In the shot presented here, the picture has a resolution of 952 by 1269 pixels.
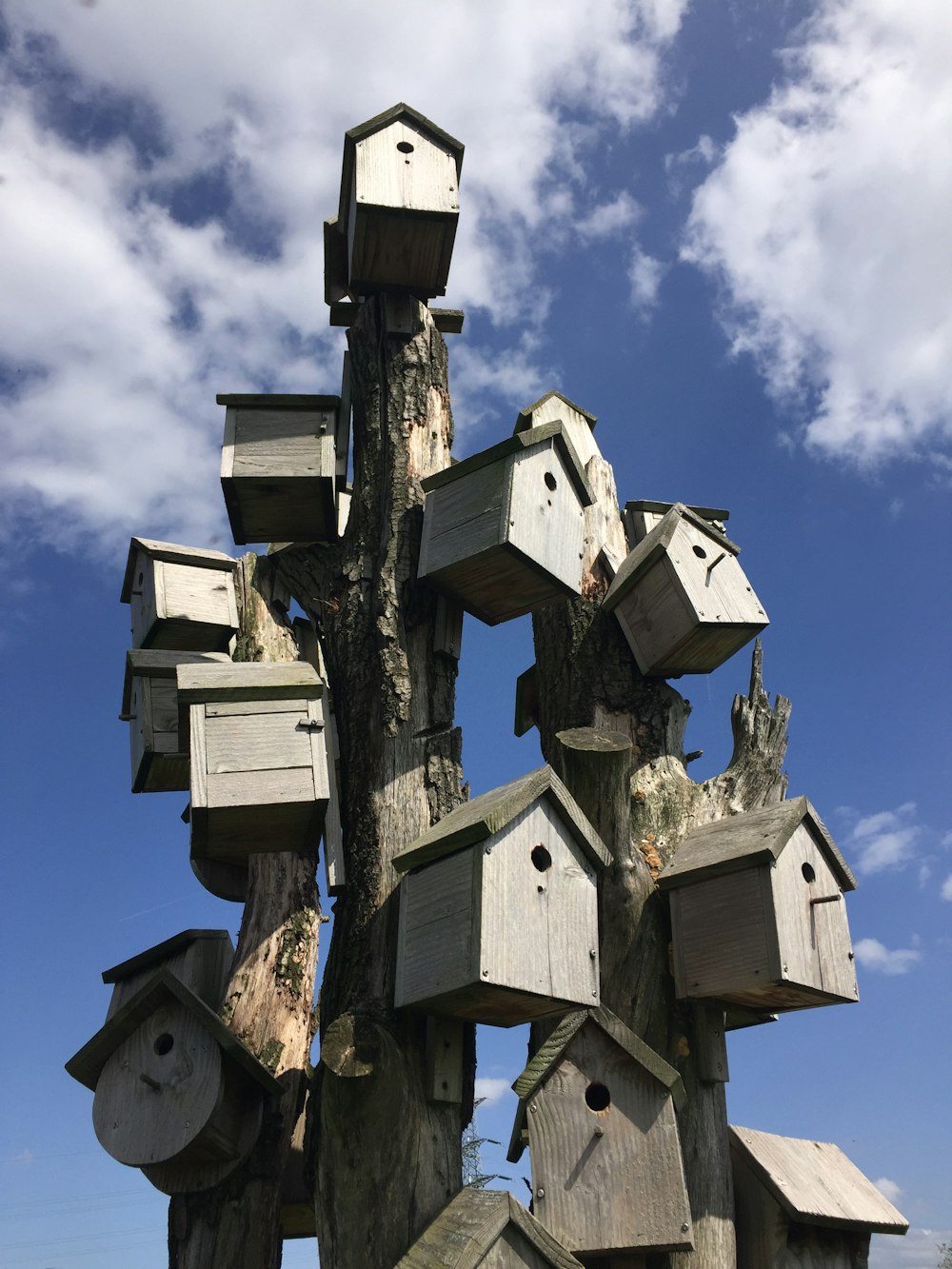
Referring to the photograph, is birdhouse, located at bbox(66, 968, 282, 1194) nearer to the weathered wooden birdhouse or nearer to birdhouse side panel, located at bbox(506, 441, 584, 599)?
the weathered wooden birdhouse

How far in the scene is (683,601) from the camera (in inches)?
219

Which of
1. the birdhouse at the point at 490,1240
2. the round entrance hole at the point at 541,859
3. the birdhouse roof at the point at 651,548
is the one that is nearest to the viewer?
the birdhouse at the point at 490,1240

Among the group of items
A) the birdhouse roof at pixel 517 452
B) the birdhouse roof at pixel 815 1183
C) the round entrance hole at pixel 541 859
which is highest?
the birdhouse roof at pixel 517 452

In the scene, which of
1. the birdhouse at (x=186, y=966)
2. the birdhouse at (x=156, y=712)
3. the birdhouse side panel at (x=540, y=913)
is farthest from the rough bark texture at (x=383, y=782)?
the birdhouse at (x=186, y=966)

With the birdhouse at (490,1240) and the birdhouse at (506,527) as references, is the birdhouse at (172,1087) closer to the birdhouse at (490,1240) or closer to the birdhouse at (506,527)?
the birdhouse at (490,1240)

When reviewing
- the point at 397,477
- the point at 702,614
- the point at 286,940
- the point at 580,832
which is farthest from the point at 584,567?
the point at 286,940

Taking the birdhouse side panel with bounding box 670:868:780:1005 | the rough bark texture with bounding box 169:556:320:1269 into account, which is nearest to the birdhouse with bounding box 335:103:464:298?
the rough bark texture with bounding box 169:556:320:1269

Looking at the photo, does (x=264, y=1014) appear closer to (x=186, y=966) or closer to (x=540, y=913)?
(x=186, y=966)

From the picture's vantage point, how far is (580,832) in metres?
4.36

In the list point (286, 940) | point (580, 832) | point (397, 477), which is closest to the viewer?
point (580, 832)

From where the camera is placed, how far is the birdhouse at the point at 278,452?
5781 millimetres

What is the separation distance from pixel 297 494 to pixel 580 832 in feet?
8.42

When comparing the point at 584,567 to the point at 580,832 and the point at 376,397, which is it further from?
the point at 580,832

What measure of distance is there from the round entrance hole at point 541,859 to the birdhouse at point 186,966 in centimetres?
227
